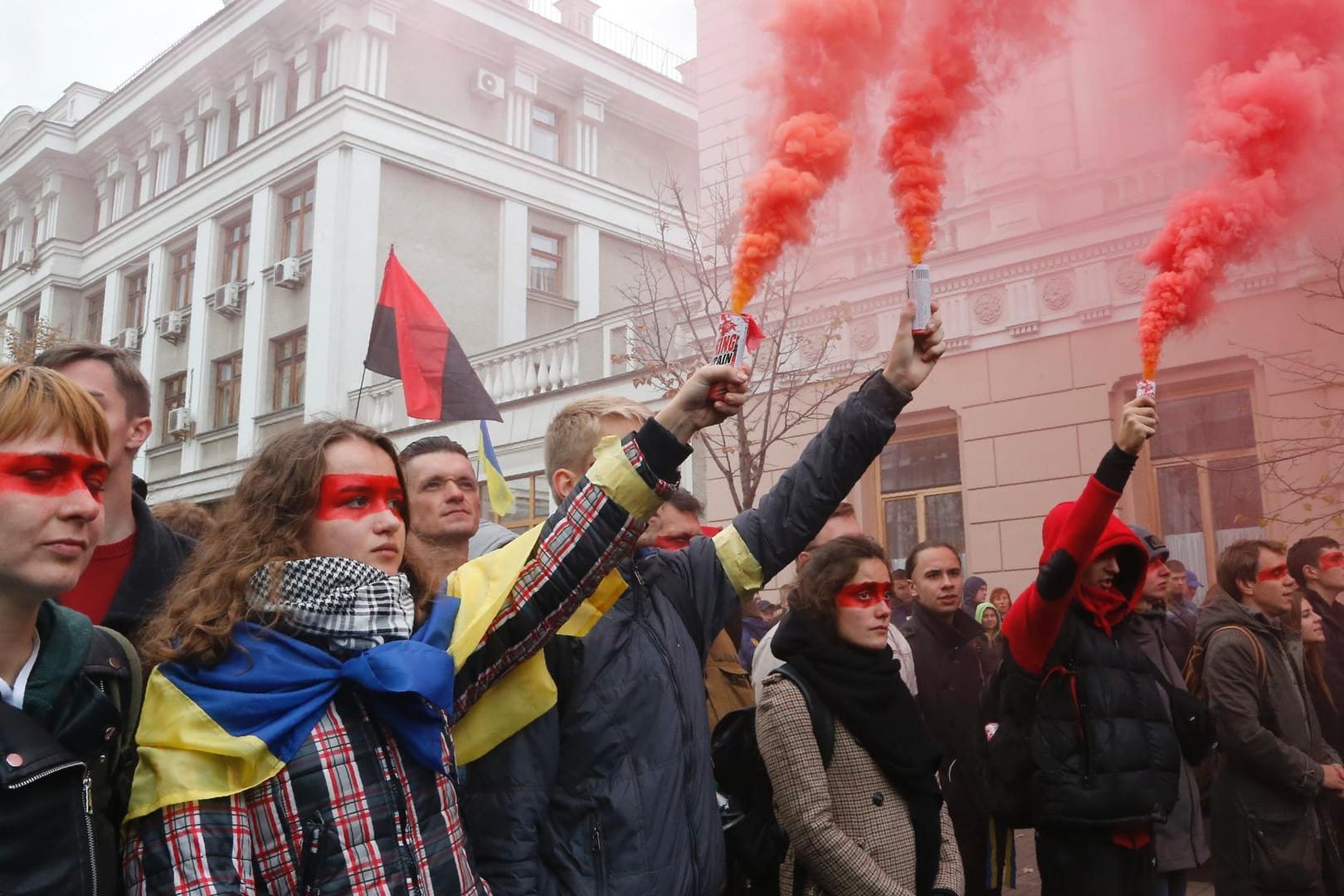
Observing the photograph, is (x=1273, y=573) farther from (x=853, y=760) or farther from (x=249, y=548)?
(x=249, y=548)

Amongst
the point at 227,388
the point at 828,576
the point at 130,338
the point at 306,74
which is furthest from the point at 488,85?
the point at 828,576

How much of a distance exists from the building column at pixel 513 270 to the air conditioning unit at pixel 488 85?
2181 millimetres

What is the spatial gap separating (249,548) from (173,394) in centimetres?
2455

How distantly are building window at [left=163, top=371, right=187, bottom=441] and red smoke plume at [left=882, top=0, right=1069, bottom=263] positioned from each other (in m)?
22.7

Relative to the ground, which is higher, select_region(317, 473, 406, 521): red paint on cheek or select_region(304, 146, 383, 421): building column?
select_region(304, 146, 383, 421): building column

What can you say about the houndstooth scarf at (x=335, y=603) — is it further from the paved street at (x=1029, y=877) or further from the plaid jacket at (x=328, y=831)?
the paved street at (x=1029, y=877)

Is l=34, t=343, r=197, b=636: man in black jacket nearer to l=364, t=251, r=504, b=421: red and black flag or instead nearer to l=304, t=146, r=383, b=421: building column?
l=364, t=251, r=504, b=421: red and black flag

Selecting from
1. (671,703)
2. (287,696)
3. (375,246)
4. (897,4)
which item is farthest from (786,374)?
(375,246)

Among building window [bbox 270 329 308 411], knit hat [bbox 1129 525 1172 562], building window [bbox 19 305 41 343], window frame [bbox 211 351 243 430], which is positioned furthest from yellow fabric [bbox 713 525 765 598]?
building window [bbox 19 305 41 343]

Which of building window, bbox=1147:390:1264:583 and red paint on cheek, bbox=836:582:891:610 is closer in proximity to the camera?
red paint on cheek, bbox=836:582:891:610

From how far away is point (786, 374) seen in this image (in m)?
11.0

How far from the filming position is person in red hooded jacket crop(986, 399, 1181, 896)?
3.83 meters

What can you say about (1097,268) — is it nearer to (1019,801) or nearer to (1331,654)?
(1331,654)

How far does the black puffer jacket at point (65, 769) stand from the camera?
167 centimetres
